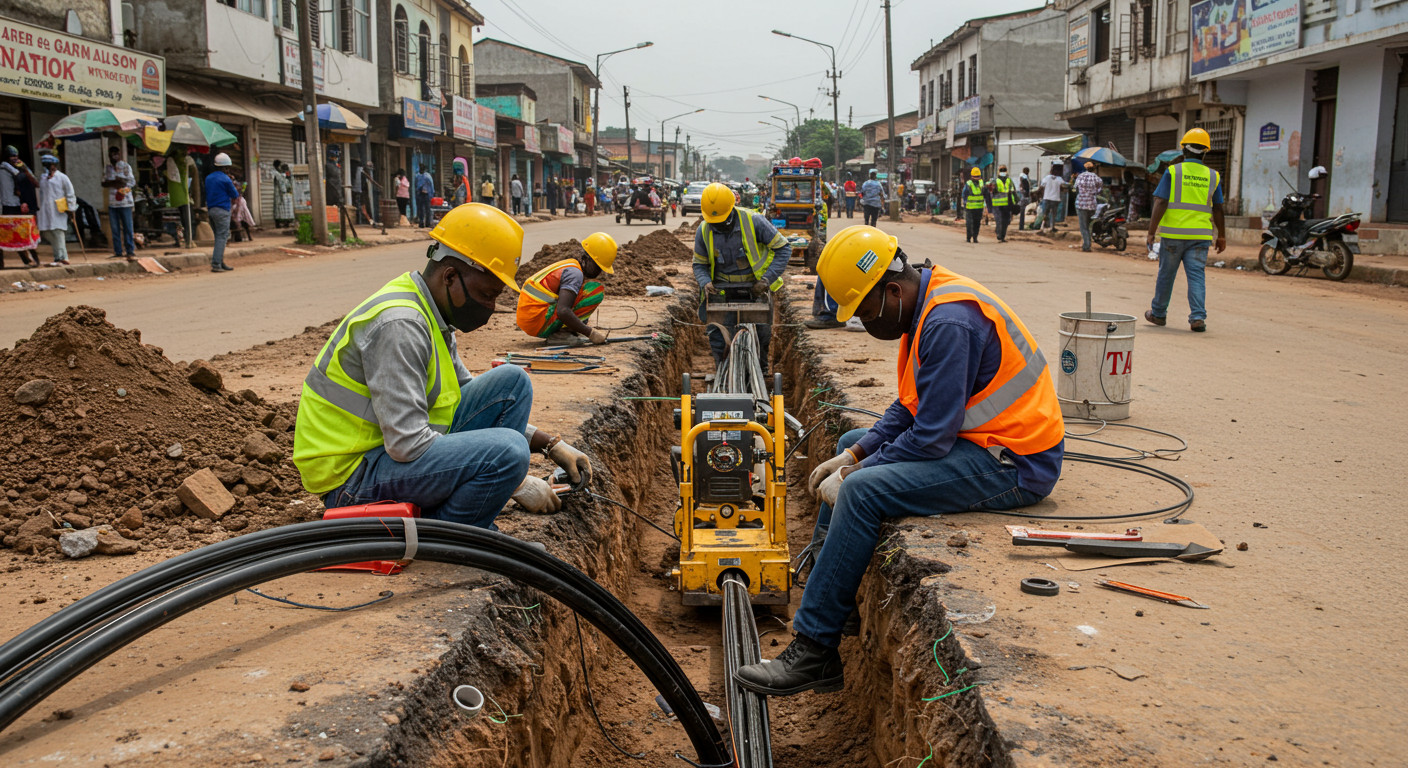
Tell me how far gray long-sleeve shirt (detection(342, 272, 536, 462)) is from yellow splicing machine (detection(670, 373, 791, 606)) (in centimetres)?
168

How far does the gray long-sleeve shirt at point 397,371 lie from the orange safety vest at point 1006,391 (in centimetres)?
178

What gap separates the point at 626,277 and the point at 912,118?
70.9 m

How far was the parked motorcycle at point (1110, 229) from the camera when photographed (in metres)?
22.0

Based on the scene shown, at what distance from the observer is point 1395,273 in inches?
557

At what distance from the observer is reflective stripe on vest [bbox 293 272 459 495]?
3.43m

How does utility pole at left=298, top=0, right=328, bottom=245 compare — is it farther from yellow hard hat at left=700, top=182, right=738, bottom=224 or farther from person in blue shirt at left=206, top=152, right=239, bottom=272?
yellow hard hat at left=700, top=182, right=738, bottom=224

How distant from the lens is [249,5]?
22750 millimetres

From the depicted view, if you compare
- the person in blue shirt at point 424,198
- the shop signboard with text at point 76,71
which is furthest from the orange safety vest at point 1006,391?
the person in blue shirt at point 424,198

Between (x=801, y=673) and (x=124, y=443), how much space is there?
3.18 m

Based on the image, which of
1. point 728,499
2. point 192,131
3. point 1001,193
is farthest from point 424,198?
point 728,499

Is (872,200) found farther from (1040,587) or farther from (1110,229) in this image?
(1040,587)

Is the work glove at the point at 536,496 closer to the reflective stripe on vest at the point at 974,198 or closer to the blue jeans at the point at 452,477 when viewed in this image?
the blue jeans at the point at 452,477

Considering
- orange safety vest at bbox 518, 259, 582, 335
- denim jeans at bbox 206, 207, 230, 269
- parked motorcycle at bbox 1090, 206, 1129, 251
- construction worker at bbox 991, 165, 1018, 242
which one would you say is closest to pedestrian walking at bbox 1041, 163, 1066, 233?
construction worker at bbox 991, 165, 1018, 242

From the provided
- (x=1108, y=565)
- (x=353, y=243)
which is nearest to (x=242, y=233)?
(x=353, y=243)
